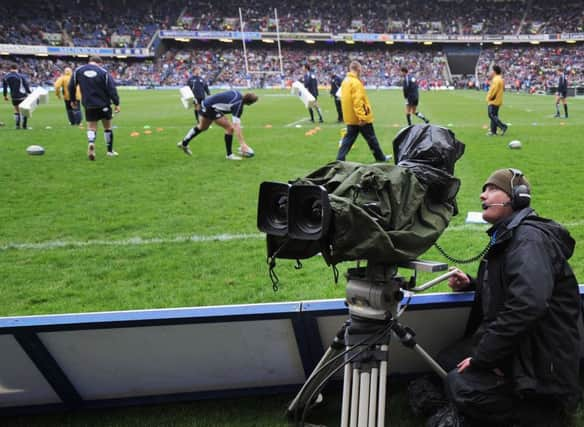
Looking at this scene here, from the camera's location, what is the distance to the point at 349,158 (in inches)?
397

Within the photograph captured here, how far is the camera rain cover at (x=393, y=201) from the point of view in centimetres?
175

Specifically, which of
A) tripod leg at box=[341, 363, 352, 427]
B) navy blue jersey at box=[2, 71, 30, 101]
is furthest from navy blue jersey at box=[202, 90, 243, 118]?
navy blue jersey at box=[2, 71, 30, 101]

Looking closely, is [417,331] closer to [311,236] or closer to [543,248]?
[543,248]

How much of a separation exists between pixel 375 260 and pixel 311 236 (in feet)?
0.91

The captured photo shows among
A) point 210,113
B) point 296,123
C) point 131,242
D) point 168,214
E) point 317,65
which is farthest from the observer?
point 317,65

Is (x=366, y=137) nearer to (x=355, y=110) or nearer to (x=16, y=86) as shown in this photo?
(x=355, y=110)

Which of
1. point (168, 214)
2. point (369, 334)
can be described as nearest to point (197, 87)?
point (168, 214)

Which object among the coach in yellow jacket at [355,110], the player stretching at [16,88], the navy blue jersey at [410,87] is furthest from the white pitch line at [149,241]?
the player stretching at [16,88]

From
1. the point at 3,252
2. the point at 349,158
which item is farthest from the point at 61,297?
the point at 349,158

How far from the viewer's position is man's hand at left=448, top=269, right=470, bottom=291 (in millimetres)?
2713

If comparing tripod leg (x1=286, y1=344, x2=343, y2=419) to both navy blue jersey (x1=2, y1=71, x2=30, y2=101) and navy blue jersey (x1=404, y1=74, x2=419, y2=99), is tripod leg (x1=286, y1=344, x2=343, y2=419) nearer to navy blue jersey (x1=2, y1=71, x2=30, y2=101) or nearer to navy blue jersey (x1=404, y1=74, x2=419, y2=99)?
navy blue jersey (x1=404, y1=74, x2=419, y2=99)

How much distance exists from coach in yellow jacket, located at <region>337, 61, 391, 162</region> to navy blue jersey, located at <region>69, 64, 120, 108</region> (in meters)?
4.74

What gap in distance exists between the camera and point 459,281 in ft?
8.97

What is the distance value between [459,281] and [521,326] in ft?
2.28
